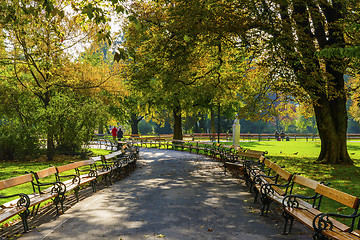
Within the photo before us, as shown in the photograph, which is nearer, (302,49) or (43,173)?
(43,173)

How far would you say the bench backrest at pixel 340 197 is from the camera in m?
4.30

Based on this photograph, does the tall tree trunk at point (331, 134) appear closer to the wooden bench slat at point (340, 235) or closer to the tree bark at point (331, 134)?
the tree bark at point (331, 134)

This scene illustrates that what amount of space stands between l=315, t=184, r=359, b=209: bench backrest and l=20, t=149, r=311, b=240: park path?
2.64ft

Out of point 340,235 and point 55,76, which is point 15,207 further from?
point 55,76

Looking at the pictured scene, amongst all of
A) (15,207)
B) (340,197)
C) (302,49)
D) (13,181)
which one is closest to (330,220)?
(340,197)

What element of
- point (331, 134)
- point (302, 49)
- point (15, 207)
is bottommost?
point (15, 207)

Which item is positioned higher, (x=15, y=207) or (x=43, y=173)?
(x=43, y=173)

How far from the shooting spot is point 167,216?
6.38 metres

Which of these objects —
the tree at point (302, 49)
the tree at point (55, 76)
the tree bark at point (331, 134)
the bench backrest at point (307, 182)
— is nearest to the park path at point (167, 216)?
the bench backrest at point (307, 182)

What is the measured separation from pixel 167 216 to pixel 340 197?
313 cm

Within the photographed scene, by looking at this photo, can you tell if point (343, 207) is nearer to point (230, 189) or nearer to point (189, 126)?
point (230, 189)

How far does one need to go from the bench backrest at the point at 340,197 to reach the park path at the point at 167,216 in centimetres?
A: 80

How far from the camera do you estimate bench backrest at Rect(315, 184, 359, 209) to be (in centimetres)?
430

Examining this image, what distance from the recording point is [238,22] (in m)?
12.0
